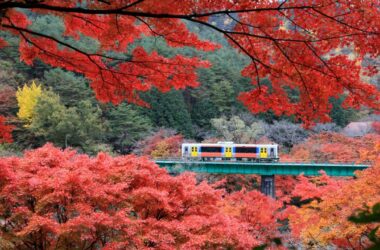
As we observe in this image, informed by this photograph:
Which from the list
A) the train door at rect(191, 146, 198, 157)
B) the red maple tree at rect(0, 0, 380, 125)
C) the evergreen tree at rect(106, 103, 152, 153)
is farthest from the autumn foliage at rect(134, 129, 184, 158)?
the red maple tree at rect(0, 0, 380, 125)

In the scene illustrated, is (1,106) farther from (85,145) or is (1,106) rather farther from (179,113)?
(179,113)

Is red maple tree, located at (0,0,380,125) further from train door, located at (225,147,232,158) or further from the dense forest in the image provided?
train door, located at (225,147,232,158)

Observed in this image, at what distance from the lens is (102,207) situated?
24.4ft

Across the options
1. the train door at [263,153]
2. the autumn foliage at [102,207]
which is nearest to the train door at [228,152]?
the train door at [263,153]

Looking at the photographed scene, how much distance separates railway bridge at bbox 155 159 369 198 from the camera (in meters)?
20.4

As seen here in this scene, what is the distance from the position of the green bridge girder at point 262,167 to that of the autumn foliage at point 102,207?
472 inches

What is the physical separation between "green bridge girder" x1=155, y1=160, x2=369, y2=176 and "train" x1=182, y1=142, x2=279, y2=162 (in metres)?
1.00

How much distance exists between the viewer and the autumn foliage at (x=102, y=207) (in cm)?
675

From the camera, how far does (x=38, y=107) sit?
22.1 meters

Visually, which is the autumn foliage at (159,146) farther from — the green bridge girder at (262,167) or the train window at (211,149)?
the green bridge girder at (262,167)

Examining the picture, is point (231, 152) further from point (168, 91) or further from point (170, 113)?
point (168, 91)

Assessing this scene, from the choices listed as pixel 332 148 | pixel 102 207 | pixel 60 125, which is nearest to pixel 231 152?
pixel 332 148


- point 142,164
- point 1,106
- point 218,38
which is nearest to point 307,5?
point 142,164

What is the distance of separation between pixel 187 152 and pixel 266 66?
64.4ft
